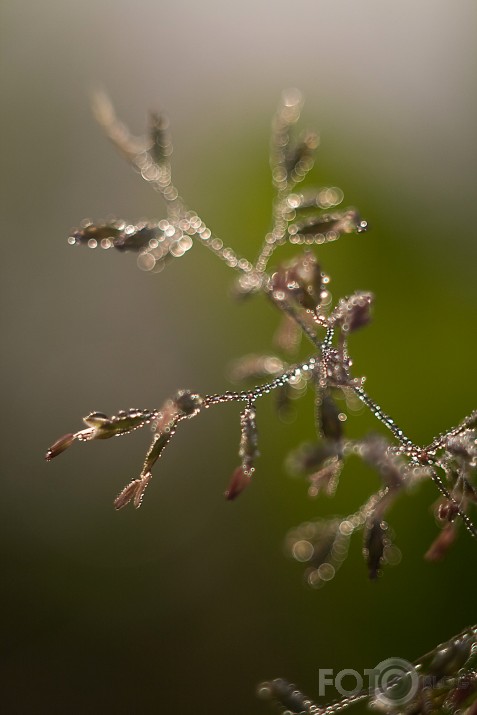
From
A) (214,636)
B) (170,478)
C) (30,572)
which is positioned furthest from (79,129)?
(214,636)

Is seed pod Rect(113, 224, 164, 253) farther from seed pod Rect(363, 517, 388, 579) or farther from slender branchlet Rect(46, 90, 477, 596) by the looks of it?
seed pod Rect(363, 517, 388, 579)

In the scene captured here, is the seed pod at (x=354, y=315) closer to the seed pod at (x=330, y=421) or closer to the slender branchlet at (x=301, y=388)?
the slender branchlet at (x=301, y=388)

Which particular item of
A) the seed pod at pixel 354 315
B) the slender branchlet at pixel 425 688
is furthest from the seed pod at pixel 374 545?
the seed pod at pixel 354 315

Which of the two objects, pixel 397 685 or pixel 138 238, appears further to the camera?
pixel 138 238

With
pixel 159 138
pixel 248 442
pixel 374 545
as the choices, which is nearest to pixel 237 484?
pixel 248 442

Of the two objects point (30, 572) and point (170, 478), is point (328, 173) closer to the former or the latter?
point (170, 478)

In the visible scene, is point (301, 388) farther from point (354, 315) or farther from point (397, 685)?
point (397, 685)

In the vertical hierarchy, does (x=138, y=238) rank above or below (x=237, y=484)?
above
